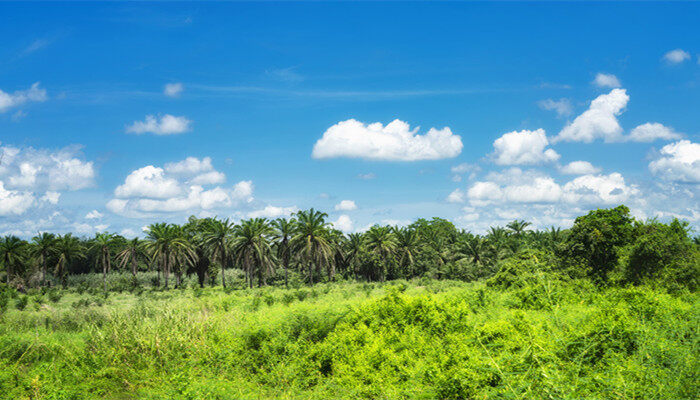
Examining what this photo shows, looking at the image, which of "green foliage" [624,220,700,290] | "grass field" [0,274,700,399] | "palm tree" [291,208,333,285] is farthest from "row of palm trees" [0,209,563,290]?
"grass field" [0,274,700,399]

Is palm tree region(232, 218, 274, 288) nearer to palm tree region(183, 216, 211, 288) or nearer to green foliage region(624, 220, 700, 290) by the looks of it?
palm tree region(183, 216, 211, 288)

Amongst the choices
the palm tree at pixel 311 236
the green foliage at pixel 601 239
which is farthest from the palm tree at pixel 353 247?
the green foliage at pixel 601 239

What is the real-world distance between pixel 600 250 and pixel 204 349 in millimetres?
37651

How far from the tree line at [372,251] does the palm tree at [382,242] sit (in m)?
0.14

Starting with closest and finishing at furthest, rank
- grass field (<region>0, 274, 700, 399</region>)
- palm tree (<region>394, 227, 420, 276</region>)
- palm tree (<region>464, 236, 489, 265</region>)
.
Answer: grass field (<region>0, 274, 700, 399</region>)
palm tree (<region>464, 236, 489, 265</region>)
palm tree (<region>394, 227, 420, 276</region>)

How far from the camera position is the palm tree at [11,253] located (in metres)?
48.2

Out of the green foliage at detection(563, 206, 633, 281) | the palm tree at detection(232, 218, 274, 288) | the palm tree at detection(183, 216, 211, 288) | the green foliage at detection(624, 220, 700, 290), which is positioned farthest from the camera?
the palm tree at detection(183, 216, 211, 288)

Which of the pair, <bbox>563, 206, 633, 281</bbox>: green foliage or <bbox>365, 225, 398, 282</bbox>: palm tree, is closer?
<bbox>563, 206, 633, 281</bbox>: green foliage

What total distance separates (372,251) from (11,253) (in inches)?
1668

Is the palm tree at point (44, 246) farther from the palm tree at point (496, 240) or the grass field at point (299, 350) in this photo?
the palm tree at point (496, 240)

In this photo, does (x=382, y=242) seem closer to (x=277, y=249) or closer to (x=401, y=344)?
(x=277, y=249)

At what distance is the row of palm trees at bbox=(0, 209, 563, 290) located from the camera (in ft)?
160

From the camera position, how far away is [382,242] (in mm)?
59625

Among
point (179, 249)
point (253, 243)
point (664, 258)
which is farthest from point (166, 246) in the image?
point (664, 258)
